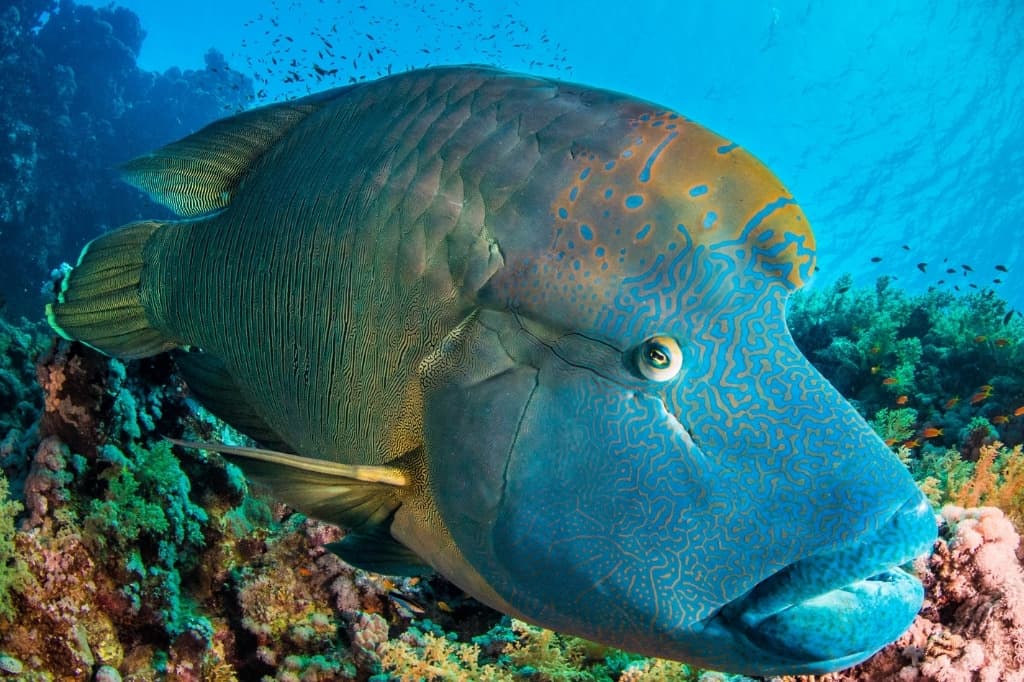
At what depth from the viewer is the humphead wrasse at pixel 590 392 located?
1162 millimetres

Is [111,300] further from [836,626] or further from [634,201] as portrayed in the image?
[836,626]

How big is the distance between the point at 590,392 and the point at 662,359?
17 cm

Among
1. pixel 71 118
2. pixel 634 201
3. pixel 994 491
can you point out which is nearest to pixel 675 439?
pixel 634 201

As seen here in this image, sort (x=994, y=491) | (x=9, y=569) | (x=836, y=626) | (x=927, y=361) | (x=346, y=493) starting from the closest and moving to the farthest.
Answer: (x=836, y=626) < (x=346, y=493) < (x=9, y=569) < (x=994, y=491) < (x=927, y=361)

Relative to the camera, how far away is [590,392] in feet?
4.23

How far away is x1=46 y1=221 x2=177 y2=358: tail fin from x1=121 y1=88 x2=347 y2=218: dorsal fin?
458 millimetres

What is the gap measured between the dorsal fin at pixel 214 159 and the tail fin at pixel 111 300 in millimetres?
458

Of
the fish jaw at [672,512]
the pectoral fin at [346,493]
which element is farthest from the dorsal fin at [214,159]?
the fish jaw at [672,512]

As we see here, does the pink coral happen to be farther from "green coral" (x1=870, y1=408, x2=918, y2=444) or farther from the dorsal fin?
"green coral" (x1=870, y1=408, x2=918, y2=444)

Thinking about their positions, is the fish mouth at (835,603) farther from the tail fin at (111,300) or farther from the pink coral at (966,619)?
the tail fin at (111,300)

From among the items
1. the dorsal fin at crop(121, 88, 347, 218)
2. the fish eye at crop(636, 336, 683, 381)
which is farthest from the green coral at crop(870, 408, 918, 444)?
the dorsal fin at crop(121, 88, 347, 218)

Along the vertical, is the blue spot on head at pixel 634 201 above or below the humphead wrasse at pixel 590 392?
above

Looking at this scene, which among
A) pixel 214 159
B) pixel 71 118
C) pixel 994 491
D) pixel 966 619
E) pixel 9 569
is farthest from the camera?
pixel 71 118

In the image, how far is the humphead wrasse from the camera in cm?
116
